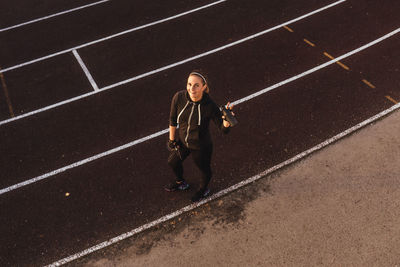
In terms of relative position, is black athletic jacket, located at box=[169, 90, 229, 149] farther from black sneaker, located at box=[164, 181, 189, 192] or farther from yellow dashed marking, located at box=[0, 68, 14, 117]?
yellow dashed marking, located at box=[0, 68, 14, 117]

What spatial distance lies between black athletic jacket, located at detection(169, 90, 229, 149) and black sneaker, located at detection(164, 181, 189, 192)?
1203 millimetres

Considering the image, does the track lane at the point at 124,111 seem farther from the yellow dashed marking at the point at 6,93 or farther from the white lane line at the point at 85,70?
the yellow dashed marking at the point at 6,93

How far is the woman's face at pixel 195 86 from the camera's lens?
3994mm

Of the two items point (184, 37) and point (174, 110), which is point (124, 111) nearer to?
point (174, 110)

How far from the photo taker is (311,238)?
4.91 meters

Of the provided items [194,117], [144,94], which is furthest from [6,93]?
[194,117]

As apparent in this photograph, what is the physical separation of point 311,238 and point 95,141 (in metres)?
4.47

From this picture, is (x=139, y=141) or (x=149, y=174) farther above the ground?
(x=139, y=141)

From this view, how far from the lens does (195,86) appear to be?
13.2ft

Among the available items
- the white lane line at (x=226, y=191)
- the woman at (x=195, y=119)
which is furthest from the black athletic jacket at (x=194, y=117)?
the white lane line at (x=226, y=191)

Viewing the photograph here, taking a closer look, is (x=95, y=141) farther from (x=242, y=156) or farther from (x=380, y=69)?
(x=380, y=69)

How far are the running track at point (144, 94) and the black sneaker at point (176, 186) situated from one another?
141 mm

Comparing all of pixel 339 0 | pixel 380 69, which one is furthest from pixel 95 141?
pixel 339 0

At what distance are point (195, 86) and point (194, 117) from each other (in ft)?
1.60
